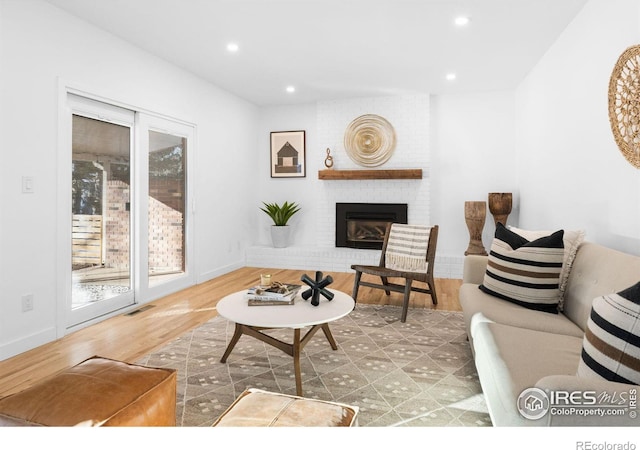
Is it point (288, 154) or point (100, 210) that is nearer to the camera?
point (100, 210)

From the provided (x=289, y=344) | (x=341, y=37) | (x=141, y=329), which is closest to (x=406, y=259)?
(x=289, y=344)

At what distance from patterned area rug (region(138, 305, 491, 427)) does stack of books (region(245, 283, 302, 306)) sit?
0.41 m

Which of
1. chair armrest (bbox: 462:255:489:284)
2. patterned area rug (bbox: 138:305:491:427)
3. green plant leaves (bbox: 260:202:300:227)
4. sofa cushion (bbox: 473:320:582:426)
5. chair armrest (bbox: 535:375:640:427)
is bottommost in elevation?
patterned area rug (bbox: 138:305:491:427)

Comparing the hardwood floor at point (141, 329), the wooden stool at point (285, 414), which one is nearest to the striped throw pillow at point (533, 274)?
the hardwood floor at point (141, 329)

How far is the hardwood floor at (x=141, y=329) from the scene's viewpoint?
95.3 inches

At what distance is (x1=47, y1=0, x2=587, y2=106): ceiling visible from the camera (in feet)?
9.94

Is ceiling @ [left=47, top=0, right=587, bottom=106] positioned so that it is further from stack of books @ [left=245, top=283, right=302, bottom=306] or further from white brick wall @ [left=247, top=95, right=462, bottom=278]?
stack of books @ [left=245, top=283, right=302, bottom=306]

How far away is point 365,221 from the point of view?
590 centimetres

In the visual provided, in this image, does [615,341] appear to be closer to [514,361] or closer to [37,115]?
[514,361]

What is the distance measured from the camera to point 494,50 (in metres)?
3.92

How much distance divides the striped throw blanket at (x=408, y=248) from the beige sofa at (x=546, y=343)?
1.10 meters

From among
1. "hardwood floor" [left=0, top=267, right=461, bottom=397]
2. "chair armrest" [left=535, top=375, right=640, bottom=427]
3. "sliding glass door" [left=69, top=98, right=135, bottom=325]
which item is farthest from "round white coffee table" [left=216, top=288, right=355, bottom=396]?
"sliding glass door" [left=69, top=98, right=135, bottom=325]

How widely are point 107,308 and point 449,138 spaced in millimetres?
4855

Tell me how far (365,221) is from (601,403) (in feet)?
16.3
